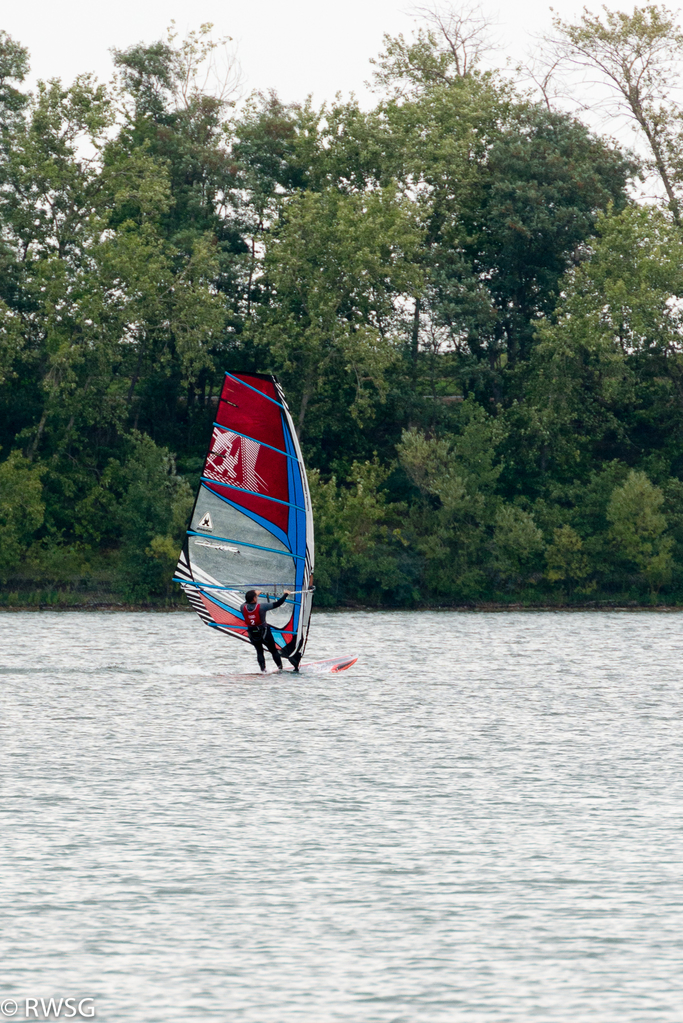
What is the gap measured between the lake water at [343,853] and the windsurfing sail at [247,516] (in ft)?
10.3

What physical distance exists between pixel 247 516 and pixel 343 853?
811 inches

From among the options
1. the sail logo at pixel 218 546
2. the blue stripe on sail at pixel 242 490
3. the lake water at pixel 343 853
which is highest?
the blue stripe on sail at pixel 242 490

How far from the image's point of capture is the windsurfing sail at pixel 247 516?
34531 millimetres

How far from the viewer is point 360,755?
72.5ft

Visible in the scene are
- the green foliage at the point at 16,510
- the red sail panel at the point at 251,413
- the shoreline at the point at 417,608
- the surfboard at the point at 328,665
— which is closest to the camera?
the red sail panel at the point at 251,413

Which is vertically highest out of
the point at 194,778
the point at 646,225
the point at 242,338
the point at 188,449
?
the point at 646,225

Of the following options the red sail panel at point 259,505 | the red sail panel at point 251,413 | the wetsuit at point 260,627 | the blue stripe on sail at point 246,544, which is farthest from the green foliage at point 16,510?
the wetsuit at point 260,627

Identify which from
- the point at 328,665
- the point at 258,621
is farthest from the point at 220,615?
the point at 328,665

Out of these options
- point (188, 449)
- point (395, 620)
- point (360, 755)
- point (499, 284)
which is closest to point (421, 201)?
point (499, 284)

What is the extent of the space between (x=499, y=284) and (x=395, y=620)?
20914mm

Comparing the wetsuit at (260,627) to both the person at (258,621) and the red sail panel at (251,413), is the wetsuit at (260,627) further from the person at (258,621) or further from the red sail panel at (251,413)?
the red sail panel at (251,413)

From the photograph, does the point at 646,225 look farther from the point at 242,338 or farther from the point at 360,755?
the point at 360,755

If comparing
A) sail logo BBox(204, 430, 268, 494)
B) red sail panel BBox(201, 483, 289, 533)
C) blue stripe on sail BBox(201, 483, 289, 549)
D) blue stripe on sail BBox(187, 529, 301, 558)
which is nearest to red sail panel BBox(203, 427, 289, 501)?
sail logo BBox(204, 430, 268, 494)

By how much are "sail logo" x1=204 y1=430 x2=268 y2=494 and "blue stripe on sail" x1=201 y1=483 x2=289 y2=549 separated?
38cm
